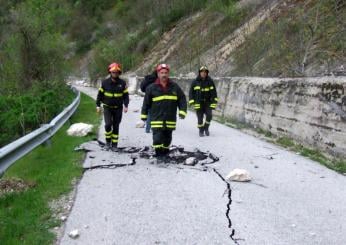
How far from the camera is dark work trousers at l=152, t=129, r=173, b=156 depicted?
8.35 meters

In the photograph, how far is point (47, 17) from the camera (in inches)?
836

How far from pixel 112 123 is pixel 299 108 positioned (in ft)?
13.6

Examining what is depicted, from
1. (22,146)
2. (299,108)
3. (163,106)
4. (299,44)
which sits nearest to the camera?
(22,146)

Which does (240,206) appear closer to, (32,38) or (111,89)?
(111,89)

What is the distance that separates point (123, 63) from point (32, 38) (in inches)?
1179

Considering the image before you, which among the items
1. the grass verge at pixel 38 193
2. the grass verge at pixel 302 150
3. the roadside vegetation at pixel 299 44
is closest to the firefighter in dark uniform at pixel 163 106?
the grass verge at pixel 38 193

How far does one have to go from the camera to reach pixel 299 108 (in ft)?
33.5

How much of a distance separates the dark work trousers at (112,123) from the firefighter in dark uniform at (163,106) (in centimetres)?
140

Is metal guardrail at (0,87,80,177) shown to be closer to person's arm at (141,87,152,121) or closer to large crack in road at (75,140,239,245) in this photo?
large crack in road at (75,140,239,245)

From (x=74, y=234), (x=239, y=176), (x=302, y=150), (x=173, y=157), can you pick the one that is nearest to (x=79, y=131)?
(x=173, y=157)

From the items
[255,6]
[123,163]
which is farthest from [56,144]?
[255,6]

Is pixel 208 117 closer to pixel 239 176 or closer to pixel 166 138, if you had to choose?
pixel 166 138

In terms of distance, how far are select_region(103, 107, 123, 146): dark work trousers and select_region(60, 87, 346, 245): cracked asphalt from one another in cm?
92

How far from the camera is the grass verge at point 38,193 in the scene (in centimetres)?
474
